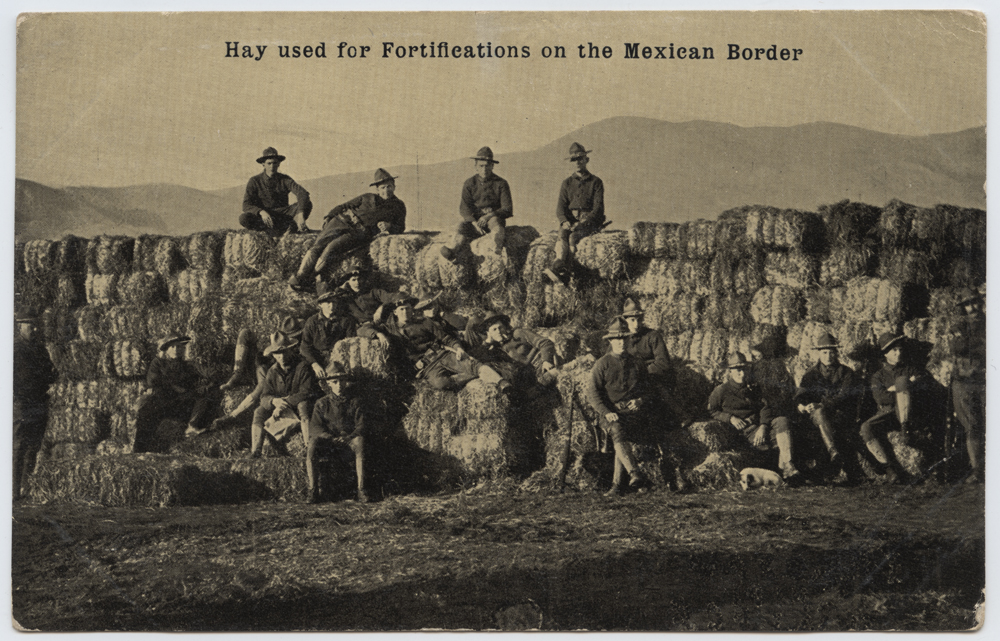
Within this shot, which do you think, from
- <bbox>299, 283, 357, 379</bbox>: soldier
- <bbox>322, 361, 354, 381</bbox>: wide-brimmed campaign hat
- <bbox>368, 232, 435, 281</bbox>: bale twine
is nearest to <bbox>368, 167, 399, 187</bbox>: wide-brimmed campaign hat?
<bbox>368, 232, 435, 281</bbox>: bale twine

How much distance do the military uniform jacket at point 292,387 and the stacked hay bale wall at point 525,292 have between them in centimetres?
35

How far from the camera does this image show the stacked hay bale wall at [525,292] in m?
8.71

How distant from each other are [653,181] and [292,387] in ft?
12.2

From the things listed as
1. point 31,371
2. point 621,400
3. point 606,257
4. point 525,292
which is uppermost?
point 606,257

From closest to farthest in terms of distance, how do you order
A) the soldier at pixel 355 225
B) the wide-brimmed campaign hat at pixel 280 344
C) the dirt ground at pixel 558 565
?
the dirt ground at pixel 558 565 → the wide-brimmed campaign hat at pixel 280 344 → the soldier at pixel 355 225

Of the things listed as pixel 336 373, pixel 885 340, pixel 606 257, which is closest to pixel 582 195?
pixel 606 257

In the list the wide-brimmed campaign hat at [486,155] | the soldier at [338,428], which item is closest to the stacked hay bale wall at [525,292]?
the soldier at [338,428]

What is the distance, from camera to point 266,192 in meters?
8.98

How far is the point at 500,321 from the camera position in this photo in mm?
8836

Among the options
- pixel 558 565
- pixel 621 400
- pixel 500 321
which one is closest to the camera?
pixel 558 565

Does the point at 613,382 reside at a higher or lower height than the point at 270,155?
lower

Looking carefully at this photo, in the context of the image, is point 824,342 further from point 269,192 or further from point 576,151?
point 269,192

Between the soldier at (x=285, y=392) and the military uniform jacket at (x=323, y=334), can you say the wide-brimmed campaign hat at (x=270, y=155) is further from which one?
the soldier at (x=285, y=392)

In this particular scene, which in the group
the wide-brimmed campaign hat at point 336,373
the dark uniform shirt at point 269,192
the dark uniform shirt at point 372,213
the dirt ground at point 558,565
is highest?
the dark uniform shirt at point 269,192
